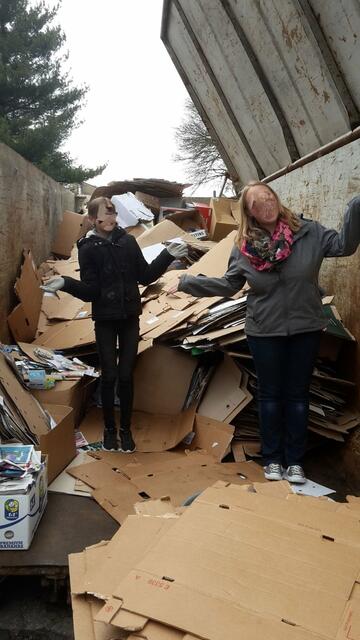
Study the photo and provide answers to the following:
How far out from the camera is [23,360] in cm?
347

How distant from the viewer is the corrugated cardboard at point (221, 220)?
5668 millimetres

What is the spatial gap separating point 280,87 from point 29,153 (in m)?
12.0

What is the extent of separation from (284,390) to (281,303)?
491 millimetres

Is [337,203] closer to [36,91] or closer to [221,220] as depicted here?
[221,220]

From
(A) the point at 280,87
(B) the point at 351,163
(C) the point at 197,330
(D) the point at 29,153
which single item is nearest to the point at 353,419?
(C) the point at 197,330

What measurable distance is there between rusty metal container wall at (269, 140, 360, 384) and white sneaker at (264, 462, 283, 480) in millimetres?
790

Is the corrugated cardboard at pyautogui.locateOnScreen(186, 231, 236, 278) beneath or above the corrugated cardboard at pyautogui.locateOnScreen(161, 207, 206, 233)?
beneath

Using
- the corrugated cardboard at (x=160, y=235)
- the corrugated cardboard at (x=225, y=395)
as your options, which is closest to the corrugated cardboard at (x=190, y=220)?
the corrugated cardboard at (x=160, y=235)

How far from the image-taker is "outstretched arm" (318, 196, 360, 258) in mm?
2188

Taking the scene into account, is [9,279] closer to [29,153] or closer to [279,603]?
[279,603]

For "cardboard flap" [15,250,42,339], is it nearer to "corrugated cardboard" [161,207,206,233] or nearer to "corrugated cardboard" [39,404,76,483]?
"corrugated cardboard" [39,404,76,483]

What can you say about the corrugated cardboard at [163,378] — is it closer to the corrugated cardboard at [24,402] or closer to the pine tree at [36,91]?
the corrugated cardboard at [24,402]

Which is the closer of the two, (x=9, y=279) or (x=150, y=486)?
(x=150, y=486)

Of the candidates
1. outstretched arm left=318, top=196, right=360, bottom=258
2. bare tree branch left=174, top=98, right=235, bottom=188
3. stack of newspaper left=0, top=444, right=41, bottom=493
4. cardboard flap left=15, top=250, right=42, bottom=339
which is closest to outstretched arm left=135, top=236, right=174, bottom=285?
outstretched arm left=318, top=196, right=360, bottom=258
